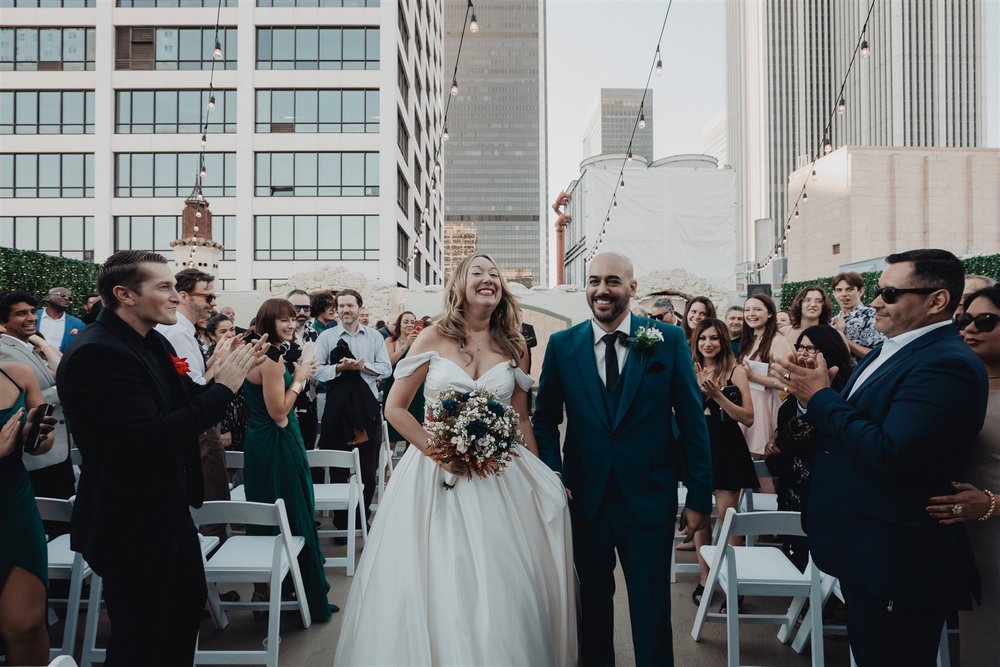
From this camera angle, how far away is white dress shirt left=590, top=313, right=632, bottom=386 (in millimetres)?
2979

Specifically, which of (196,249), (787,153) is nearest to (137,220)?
(196,249)

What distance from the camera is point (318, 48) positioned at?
26859 mm

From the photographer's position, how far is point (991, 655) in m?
2.47

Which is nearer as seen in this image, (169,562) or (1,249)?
(169,562)

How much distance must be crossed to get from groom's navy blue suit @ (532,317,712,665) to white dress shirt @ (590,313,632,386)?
4 centimetres

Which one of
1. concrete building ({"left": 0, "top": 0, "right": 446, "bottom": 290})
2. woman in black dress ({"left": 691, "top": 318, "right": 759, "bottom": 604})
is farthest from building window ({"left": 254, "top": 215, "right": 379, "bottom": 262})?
woman in black dress ({"left": 691, "top": 318, "right": 759, "bottom": 604})

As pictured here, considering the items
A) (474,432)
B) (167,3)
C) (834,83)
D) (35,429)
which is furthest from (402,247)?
(834,83)

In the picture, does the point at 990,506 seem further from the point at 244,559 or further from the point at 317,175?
the point at 317,175

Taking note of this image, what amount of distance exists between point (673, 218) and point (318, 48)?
21955 mm

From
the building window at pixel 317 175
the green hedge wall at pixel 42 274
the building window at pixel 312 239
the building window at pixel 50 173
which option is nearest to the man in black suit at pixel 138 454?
the green hedge wall at pixel 42 274

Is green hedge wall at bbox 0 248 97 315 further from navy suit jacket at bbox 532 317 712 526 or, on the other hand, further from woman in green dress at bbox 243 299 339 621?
navy suit jacket at bbox 532 317 712 526

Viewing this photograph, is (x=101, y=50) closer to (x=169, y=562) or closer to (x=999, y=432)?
(x=169, y=562)

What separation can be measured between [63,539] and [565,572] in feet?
10.3

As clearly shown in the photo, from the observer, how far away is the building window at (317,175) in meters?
26.9
